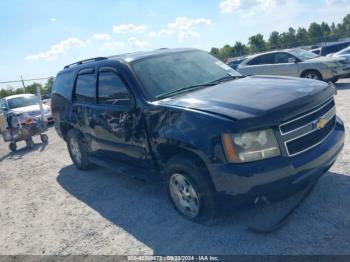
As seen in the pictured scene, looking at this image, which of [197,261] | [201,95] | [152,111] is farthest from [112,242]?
[201,95]

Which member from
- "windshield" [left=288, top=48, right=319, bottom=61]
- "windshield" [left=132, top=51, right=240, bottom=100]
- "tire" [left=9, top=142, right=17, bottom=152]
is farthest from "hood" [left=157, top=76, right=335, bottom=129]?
"windshield" [left=288, top=48, right=319, bottom=61]

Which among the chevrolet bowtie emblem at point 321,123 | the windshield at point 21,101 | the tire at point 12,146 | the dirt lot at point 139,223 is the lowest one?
the tire at point 12,146

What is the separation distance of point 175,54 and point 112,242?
271cm

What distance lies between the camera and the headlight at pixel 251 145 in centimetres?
328

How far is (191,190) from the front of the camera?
3846 mm

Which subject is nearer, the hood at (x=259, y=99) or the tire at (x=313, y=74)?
the hood at (x=259, y=99)

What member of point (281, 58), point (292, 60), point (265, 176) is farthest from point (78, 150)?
point (281, 58)

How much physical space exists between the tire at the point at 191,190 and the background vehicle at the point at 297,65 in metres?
9.75

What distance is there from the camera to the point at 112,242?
3.99m

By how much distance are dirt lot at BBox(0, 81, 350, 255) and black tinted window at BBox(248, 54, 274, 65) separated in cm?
842

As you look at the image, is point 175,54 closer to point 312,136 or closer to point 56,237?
point 312,136

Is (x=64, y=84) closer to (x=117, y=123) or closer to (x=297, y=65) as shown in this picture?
(x=117, y=123)

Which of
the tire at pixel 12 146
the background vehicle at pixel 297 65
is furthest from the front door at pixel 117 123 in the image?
the background vehicle at pixel 297 65

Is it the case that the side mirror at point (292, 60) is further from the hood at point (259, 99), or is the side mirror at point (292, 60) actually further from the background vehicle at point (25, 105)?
the background vehicle at point (25, 105)
